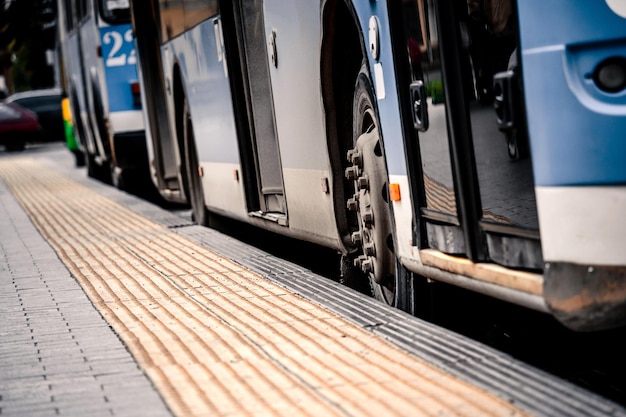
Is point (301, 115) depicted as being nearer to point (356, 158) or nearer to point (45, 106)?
point (356, 158)

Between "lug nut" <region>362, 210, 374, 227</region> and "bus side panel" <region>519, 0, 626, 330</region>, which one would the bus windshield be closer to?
"lug nut" <region>362, 210, 374, 227</region>

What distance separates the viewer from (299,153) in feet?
26.2

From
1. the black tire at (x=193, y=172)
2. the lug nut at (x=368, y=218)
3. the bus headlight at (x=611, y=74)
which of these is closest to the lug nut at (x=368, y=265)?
the lug nut at (x=368, y=218)

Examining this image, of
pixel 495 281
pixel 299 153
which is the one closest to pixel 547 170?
pixel 495 281

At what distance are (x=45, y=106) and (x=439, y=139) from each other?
40519 millimetres

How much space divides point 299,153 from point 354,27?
4.00 feet

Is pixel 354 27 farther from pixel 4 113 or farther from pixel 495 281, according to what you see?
pixel 4 113

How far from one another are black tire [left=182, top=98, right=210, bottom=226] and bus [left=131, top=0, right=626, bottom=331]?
6.40 ft

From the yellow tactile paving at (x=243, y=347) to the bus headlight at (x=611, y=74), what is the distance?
110cm

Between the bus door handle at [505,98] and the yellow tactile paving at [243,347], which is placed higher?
the bus door handle at [505,98]

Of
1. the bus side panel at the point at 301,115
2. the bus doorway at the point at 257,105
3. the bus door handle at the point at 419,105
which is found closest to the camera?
the bus door handle at the point at 419,105

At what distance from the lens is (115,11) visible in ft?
56.2

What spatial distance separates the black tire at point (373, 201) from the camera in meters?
6.62

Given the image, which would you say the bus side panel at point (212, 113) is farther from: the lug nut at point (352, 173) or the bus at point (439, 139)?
the lug nut at point (352, 173)
